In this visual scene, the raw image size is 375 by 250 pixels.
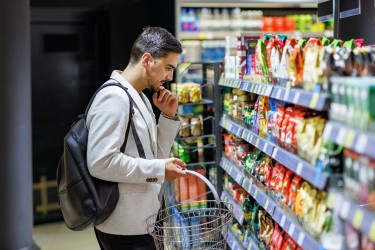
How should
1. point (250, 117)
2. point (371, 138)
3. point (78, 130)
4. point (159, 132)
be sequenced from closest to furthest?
point (371, 138) < point (78, 130) < point (159, 132) < point (250, 117)

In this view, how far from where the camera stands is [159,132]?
2.64 m

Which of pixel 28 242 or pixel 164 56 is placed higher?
pixel 164 56

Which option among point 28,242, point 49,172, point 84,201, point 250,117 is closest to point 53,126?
point 49,172

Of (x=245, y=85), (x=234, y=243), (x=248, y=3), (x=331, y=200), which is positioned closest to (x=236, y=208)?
(x=234, y=243)

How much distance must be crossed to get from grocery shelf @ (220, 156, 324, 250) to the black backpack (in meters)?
0.78

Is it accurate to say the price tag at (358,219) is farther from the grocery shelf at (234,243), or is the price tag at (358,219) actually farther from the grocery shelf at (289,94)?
the grocery shelf at (234,243)

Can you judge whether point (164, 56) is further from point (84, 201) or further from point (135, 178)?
point (84, 201)

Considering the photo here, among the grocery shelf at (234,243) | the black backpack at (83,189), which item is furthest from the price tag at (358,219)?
the grocery shelf at (234,243)

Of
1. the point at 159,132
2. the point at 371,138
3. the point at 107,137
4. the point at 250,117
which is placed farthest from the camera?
the point at 250,117

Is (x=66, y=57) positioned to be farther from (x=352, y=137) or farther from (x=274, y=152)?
(x=352, y=137)

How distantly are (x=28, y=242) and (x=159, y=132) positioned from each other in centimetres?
227

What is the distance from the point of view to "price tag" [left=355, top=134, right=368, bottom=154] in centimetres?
138

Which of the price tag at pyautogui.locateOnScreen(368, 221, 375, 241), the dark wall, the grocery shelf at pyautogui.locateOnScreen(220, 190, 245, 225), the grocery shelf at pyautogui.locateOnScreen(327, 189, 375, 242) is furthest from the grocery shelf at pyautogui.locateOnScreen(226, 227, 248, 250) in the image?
the dark wall

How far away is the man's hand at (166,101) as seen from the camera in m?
2.60
